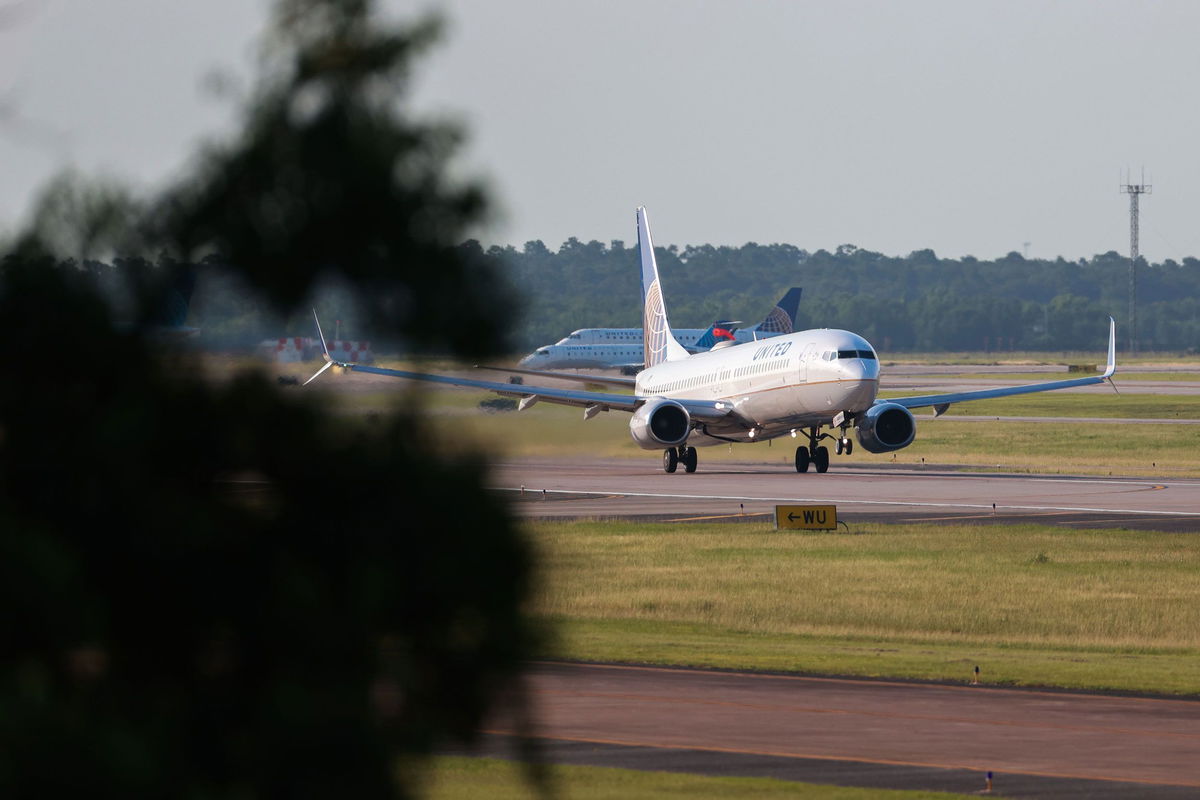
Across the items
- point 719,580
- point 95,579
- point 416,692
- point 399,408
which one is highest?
point 399,408

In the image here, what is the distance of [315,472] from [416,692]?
2.13 feet

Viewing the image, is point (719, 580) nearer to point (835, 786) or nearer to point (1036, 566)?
point (1036, 566)

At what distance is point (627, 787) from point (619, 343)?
15456 centimetres

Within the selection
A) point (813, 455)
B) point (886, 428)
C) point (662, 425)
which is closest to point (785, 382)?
point (886, 428)

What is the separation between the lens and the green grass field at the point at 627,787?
13.9m

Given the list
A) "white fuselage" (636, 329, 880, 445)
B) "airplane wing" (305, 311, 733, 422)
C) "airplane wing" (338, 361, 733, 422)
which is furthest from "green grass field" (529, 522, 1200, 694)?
"airplane wing" (338, 361, 733, 422)

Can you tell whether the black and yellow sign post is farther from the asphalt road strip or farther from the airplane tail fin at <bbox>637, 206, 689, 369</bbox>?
the airplane tail fin at <bbox>637, 206, 689, 369</bbox>

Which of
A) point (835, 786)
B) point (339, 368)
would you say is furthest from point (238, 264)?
point (835, 786)

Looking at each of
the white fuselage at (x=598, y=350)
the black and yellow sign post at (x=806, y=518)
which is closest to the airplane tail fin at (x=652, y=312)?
the black and yellow sign post at (x=806, y=518)

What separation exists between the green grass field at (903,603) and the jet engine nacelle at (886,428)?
15.1 metres

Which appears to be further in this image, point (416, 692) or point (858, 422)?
point (858, 422)

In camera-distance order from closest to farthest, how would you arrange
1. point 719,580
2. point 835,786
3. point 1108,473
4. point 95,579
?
point 95,579, point 835,786, point 719,580, point 1108,473

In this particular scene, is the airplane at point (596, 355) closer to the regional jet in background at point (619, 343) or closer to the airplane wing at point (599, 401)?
the regional jet in background at point (619, 343)

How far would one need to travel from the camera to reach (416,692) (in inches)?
181
